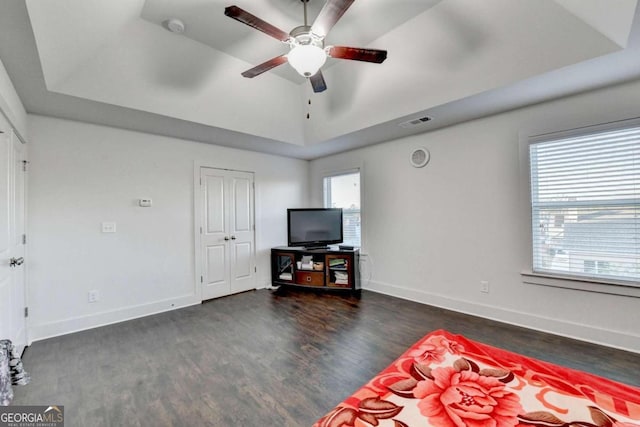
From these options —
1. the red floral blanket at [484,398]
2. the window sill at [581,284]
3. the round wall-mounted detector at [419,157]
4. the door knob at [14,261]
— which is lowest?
the red floral blanket at [484,398]

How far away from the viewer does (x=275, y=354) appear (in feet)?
8.07

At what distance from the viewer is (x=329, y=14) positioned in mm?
1739

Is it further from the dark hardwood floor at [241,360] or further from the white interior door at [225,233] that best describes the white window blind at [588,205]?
the white interior door at [225,233]

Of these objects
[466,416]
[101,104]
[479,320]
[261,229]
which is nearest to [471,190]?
[479,320]

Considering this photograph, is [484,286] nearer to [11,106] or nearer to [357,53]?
[357,53]

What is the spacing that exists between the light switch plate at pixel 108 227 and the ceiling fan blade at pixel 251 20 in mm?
2834

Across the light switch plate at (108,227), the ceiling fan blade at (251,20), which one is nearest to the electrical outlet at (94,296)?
the light switch plate at (108,227)

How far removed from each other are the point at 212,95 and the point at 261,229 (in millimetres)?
2283

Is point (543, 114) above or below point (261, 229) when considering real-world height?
above

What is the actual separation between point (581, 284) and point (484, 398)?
2.11 meters

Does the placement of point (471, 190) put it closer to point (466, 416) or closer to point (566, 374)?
point (566, 374)

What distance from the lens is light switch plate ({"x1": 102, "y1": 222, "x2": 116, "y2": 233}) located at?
3.24 metres

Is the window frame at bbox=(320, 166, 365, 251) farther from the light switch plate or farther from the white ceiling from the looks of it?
the light switch plate

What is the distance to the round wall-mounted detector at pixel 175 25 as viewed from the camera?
249 cm
